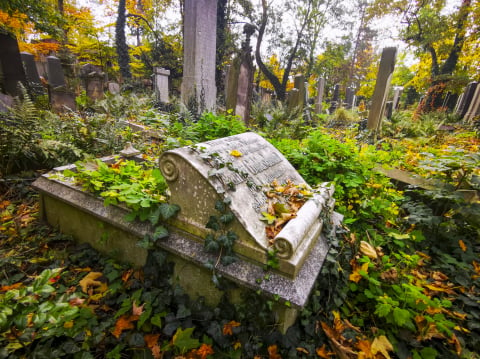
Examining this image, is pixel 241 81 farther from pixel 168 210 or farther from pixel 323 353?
pixel 323 353

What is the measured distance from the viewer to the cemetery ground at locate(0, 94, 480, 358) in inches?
63.1

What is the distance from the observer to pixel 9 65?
520 centimetres

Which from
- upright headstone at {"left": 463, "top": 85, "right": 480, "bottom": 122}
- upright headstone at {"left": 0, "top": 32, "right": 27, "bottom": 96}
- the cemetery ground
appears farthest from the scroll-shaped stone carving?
upright headstone at {"left": 463, "top": 85, "right": 480, "bottom": 122}

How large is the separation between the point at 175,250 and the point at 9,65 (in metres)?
6.42

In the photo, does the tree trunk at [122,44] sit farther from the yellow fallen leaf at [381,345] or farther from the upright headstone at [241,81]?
the yellow fallen leaf at [381,345]

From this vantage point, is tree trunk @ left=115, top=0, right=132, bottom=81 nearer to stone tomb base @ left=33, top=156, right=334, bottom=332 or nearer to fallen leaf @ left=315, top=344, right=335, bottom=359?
stone tomb base @ left=33, top=156, right=334, bottom=332

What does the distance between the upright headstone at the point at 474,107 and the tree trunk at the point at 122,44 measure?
17.2m

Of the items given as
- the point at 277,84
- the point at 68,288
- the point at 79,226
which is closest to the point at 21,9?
the point at 79,226

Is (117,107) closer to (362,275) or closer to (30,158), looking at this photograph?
(30,158)

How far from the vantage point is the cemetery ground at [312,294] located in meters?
1.60

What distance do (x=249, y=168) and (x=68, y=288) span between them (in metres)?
1.89

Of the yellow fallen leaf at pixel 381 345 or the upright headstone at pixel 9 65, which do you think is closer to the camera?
the yellow fallen leaf at pixel 381 345

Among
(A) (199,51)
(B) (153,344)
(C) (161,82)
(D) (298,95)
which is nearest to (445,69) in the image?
(D) (298,95)

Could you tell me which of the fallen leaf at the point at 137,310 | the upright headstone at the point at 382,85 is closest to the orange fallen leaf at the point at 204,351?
the fallen leaf at the point at 137,310
